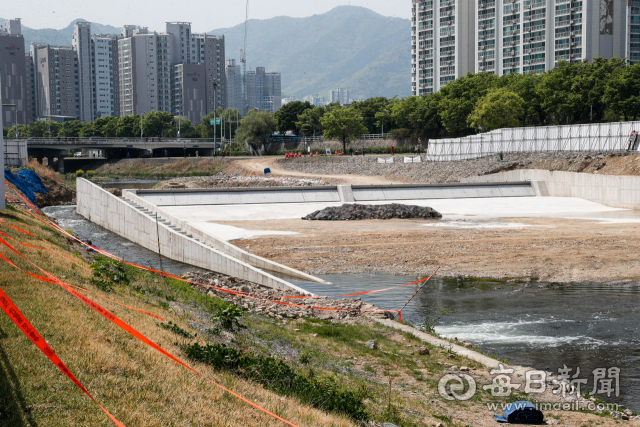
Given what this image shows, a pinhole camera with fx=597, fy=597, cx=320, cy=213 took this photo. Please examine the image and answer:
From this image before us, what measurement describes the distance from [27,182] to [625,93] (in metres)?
69.1

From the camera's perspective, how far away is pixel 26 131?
17275 centimetres

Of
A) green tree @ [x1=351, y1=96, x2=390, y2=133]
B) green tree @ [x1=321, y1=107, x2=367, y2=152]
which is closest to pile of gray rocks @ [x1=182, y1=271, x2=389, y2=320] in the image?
green tree @ [x1=321, y1=107, x2=367, y2=152]

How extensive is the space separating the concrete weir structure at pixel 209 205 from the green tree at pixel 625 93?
31.4 metres

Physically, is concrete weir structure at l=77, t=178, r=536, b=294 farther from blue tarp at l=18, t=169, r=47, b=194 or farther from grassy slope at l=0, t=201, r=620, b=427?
grassy slope at l=0, t=201, r=620, b=427

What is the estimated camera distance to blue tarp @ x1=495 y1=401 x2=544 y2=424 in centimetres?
923

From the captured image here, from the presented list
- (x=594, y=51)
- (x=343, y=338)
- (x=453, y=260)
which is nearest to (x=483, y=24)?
(x=594, y=51)

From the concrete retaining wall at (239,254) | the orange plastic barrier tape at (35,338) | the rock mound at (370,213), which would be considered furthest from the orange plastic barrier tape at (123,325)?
the rock mound at (370,213)

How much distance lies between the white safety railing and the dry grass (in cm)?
4943

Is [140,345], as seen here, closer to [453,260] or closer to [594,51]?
[453,260]

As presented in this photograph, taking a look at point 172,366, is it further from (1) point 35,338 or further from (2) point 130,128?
(2) point 130,128

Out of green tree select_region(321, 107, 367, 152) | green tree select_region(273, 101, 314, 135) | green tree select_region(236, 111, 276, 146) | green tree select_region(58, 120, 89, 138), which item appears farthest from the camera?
green tree select_region(58, 120, 89, 138)

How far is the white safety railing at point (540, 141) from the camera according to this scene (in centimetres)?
5069

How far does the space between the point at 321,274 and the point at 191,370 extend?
1542 cm

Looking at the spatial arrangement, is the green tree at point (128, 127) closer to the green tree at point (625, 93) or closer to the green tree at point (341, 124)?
the green tree at point (341, 124)
